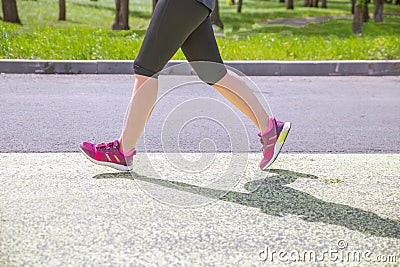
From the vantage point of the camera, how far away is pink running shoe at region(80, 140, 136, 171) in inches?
167

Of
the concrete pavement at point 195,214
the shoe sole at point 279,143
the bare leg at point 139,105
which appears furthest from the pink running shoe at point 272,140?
the bare leg at point 139,105

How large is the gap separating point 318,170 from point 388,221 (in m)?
1.09

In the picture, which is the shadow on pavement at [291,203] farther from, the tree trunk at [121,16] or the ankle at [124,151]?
→ the tree trunk at [121,16]

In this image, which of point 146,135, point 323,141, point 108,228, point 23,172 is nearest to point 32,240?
point 108,228

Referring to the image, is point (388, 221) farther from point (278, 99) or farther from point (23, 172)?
point (278, 99)

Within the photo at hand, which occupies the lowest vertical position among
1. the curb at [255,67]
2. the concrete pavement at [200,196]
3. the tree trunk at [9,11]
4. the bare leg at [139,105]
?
the tree trunk at [9,11]

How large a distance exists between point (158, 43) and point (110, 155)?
2.51 ft

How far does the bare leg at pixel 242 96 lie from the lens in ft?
13.8

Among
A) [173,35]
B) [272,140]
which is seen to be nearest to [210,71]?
[173,35]

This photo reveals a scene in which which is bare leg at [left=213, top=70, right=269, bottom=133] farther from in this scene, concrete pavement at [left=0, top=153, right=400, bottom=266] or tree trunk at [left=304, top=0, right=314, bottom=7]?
tree trunk at [left=304, top=0, right=314, bottom=7]

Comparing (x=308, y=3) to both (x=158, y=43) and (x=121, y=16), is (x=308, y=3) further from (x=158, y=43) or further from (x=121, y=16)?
(x=158, y=43)

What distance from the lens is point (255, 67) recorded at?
10.0 m

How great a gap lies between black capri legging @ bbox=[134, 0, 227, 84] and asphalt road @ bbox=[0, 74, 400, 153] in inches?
13.9

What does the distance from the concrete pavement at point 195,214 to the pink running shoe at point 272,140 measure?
124 mm
